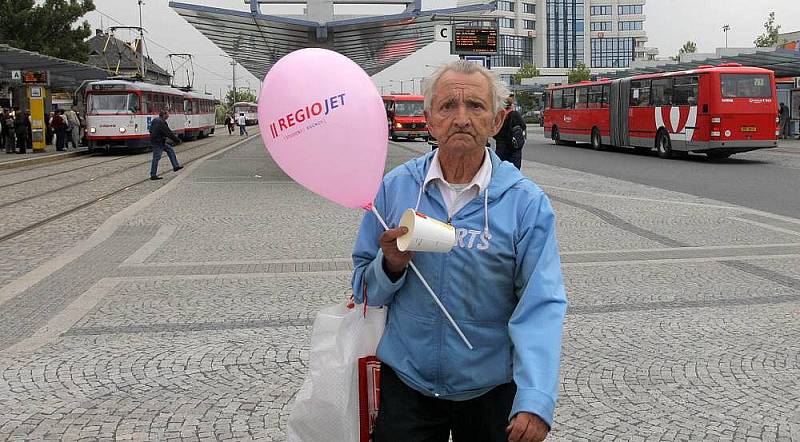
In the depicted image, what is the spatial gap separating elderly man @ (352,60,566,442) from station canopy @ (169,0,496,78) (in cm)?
1587

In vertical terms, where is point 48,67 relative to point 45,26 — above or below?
below

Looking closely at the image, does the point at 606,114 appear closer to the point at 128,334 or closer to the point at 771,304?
the point at 771,304

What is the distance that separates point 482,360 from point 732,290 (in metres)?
5.45

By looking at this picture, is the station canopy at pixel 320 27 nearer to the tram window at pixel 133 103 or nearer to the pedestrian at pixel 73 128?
the tram window at pixel 133 103

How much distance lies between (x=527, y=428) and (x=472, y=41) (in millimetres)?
26196

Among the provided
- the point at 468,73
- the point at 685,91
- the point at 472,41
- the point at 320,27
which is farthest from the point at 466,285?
the point at 472,41

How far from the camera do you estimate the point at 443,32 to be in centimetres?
2519

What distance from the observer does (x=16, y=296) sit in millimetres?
A: 7012

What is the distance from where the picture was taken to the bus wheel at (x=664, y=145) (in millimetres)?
26125

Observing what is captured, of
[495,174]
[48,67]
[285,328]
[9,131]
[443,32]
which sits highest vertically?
[443,32]

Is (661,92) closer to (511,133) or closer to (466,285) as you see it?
(511,133)

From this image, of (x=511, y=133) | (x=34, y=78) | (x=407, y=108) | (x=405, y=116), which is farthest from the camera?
(x=407, y=108)

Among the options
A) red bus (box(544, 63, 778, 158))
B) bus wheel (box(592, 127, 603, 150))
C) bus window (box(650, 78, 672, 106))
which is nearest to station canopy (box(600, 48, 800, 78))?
red bus (box(544, 63, 778, 158))

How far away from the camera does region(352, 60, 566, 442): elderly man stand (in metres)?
2.24
